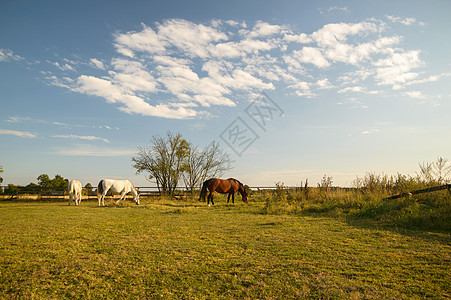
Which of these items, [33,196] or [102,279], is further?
[33,196]

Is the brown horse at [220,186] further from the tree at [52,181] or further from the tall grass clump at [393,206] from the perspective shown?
the tree at [52,181]

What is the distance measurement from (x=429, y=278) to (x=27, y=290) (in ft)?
14.2

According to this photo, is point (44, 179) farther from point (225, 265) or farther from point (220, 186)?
point (225, 265)

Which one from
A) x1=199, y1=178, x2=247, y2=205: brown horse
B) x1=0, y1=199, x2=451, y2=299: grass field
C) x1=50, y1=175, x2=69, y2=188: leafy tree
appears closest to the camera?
x1=0, y1=199, x2=451, y2=299: grass field

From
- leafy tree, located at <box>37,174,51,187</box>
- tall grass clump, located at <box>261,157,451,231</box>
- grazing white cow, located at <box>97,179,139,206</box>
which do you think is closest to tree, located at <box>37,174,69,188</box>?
leafy tree, located at <box>37,174,51,187</box>

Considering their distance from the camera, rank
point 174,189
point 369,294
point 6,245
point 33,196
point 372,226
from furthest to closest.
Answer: point 174,189
point 33,196
point 372,226
point 6,245
point 369,294

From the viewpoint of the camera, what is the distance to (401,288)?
8.99 ft

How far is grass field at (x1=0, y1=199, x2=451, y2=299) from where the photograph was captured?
2664mm

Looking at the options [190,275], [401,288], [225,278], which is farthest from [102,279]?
[401,288]

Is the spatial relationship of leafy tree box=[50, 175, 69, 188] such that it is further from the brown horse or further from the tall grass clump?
the tall grass clump

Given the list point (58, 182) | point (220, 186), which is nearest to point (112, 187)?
point (220, 186)

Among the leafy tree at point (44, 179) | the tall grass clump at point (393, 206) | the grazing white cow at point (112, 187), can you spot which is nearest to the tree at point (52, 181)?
the leafy tree at point (44, 179)

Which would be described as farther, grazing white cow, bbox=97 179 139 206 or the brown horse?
grazing white cow, bbox=97 179 139 206

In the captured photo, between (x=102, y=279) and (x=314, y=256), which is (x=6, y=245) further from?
(x=314, y=256)
